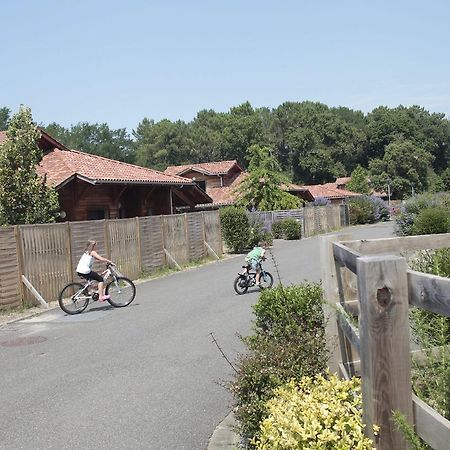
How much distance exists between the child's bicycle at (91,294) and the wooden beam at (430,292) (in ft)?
38.5

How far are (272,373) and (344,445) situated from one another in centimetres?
178

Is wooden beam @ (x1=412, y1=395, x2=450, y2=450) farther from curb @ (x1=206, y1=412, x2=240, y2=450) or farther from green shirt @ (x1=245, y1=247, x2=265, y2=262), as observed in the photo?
green shirt @ (x1=245, y1=247, x2=265, y2=262)

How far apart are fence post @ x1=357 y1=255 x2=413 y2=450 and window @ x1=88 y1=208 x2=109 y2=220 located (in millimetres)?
23550

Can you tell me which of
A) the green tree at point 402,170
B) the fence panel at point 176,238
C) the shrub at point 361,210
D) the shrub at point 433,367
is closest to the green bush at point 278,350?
the shrub at point 433,367

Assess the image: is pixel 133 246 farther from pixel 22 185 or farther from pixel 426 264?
pixel 426 264

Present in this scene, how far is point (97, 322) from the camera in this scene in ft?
39.6

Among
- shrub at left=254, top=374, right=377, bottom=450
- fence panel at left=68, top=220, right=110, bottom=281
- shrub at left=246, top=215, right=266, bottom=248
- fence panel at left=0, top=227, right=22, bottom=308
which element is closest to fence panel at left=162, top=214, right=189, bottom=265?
fence panel at left=68, top=220, right=110, bottom=281

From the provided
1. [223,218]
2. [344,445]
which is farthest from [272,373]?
[223,218]

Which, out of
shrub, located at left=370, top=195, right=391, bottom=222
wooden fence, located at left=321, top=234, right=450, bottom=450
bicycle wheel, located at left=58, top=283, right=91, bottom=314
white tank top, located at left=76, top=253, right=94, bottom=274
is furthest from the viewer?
shrub, located at left=370, top=195, right=391, bottom=222

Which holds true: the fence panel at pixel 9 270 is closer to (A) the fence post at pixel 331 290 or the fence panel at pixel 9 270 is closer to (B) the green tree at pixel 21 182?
(B) the green tree at pixel 21 182

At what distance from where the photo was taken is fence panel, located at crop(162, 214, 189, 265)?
22281 millimetres

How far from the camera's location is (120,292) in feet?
46.0

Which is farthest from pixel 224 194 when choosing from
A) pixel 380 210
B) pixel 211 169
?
pixel 380 210

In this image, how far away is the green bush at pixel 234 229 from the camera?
29234 mm
